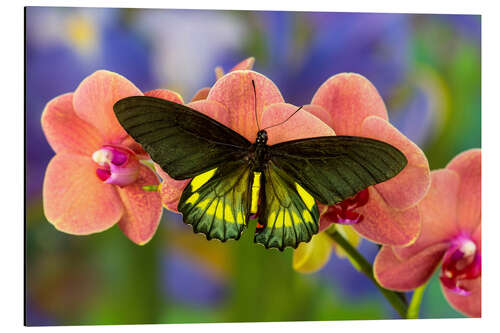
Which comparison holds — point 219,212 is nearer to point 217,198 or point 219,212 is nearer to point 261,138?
point 217,198

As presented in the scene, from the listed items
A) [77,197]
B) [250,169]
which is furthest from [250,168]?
[77,197]

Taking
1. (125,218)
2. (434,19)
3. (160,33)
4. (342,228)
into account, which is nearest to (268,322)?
(342,228)

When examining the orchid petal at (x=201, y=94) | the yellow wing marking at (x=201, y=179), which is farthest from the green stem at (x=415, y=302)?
the orchid petal at (x=201, y=94)

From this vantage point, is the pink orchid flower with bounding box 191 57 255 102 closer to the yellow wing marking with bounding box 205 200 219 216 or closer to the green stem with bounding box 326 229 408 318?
Result: the yellow wing marking with bounding box 205 200 219 216

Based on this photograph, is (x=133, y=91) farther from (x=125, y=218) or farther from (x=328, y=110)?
(x=328, y=110)

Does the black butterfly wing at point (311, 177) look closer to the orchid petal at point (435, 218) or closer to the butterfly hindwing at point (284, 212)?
the butterfly hindwing at point (284, 212)

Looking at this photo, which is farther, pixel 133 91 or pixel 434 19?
pixel 434 19
